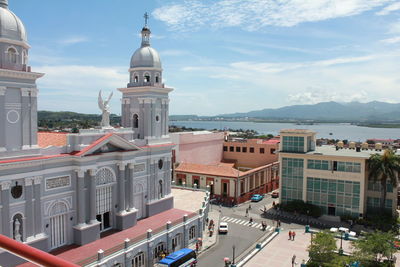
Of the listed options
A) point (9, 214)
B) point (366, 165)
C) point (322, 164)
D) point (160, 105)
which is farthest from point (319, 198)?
point (9, 214)

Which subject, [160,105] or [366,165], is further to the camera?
[366,165]

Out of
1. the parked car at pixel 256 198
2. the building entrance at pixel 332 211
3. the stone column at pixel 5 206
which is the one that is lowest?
the parked car at pixel 256 198

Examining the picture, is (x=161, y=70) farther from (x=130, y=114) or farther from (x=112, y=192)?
(x=112, y=192)

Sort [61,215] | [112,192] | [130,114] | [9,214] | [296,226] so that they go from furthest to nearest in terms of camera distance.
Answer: [296,226], [130,114], [112,192], [61,215], [9,214]

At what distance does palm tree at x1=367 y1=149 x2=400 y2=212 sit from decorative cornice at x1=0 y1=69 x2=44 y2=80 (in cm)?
3618

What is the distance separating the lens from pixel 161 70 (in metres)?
35.2

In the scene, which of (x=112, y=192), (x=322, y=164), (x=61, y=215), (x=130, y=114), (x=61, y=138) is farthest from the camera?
(x=322, y=164)

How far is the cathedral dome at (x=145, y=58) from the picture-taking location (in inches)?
1353

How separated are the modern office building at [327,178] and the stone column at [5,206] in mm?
33813

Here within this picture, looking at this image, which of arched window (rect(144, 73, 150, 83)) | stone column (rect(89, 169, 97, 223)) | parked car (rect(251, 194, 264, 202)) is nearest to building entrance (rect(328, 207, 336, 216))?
parked car (rect(251, 194, 264, 202))

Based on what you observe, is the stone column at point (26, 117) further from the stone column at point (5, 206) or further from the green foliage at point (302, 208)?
the green foliage at point (302, 208)

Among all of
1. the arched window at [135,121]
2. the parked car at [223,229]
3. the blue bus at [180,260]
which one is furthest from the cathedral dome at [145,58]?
the parked car at [223,229]

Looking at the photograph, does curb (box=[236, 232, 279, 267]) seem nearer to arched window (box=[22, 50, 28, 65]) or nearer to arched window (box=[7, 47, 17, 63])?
arched window (box=[22, 50, 28, 65])

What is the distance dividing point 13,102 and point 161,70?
15.8 metres
